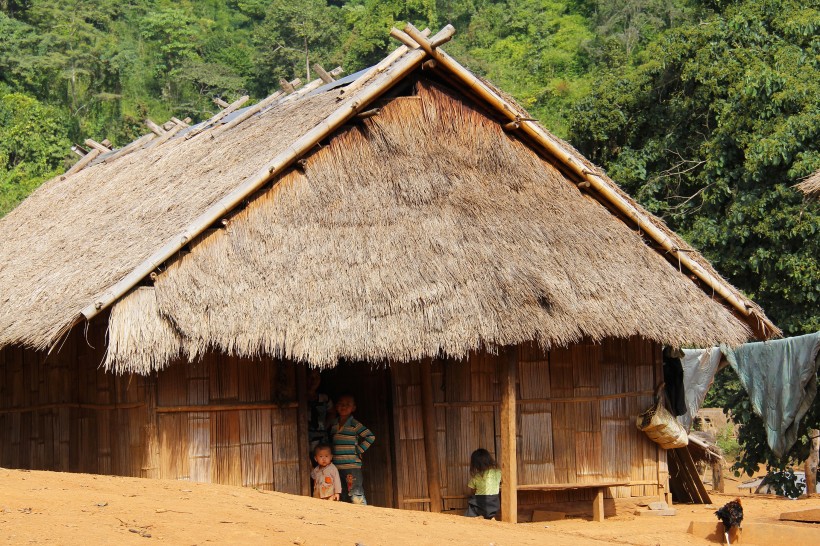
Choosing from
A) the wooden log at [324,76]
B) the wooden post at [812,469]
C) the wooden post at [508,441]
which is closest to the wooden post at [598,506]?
the wooden post at [508,441]

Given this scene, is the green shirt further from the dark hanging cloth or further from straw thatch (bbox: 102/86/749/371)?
the dark hanging cloth

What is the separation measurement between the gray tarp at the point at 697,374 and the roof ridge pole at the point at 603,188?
10.5 ft

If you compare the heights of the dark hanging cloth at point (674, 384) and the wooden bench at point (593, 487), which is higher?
the dark hanging cloth at point (674, 384)

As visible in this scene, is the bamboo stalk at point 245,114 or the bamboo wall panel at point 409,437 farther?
the bamboo stalk at point 245,114

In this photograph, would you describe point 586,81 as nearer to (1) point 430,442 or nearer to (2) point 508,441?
(1) point 430,442

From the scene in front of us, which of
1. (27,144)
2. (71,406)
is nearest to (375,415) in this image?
(71,406)

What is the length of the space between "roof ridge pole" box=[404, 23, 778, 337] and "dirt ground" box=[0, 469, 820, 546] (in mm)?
2629

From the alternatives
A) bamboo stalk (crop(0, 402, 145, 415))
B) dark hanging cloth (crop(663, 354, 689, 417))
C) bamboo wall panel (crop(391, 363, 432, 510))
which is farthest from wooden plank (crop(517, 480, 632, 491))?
bamboo stalk (crop(0, 402, 145, 415))

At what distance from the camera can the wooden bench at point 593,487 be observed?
422 inches

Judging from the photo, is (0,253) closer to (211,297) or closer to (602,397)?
(211,297)

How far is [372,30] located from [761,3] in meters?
27.0

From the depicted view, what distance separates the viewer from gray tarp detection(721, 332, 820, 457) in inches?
493

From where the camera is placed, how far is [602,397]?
11.2 meters

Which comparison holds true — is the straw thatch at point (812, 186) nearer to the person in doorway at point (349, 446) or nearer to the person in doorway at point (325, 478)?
the person in doorway at point (349, 446)
